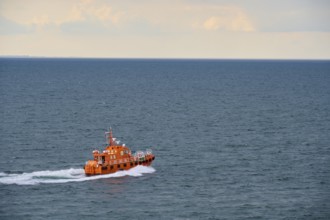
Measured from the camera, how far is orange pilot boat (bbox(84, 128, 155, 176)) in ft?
336

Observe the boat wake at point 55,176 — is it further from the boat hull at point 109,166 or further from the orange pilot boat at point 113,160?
the orange pilot boat at point 113,160

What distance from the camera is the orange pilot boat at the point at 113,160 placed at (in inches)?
4038

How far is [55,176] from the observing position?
3984 inches

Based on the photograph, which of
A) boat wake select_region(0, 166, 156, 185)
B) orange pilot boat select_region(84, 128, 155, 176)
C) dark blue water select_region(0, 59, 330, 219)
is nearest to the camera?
dark blue water select_region(0, 59, 330, 219)

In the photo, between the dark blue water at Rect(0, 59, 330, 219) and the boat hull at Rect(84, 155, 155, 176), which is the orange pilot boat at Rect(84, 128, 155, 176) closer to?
the boat hull at Rect(84, 155, 155, 176)

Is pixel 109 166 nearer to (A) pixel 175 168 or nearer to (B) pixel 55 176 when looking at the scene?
(B) pixel 55 176

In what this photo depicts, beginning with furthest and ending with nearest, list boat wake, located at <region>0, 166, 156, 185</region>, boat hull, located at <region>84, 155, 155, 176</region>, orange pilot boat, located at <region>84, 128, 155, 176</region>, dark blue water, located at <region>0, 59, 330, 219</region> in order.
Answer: orange pilot boat, located at <region>84, 128, 155, 176</region> → boat hull, located at <region>84, 155, 155, 176</region> → boat wake, located at <region>0, 166, 156, 185</region> → dark blue water, located at <region>0, 59, 330, 219</region>

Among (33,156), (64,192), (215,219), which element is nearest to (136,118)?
(33,156)

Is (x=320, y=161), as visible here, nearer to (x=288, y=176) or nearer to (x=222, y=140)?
(x=288, y=176)

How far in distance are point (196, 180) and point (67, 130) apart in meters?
53.9

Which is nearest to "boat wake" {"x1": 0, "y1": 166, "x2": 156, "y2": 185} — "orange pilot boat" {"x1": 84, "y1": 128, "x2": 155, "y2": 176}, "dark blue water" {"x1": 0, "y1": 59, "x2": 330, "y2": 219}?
"dark blue water" {"x1": 0, "y1": 59, "x2": 330, "y2": 219}

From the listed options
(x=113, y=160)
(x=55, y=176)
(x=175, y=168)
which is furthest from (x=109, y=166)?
(x=175, y=168)

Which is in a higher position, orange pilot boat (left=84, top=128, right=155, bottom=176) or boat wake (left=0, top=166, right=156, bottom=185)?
orange pilot boat (left=84, top=128, right=155, bottom=176)

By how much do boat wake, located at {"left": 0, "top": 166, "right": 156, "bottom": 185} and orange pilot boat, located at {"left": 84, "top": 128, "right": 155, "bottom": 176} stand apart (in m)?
1.00
